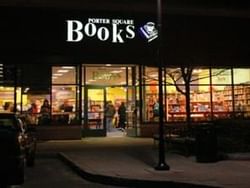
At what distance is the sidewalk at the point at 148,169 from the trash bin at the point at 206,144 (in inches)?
12.0

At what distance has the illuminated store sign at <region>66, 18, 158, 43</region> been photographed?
2966cm

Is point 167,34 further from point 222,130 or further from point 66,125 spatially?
point 222,130

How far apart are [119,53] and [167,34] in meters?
3.08

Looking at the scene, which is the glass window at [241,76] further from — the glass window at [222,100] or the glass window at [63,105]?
the glass window at [63,105]

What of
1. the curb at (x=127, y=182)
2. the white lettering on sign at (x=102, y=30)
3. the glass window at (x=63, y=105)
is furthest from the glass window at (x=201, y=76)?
the curb at (x=127, y=182)

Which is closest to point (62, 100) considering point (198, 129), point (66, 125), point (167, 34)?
point (66, 125)

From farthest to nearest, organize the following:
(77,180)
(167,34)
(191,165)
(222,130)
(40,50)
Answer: (167,34)
(40,50)
(222,130)
(191,165)
(77,180)

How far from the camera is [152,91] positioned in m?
31.0

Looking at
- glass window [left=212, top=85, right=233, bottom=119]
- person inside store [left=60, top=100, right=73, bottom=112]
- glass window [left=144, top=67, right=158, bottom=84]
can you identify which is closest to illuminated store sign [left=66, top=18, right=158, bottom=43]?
glass window [left=144, top=67, right=158, bottom=84]

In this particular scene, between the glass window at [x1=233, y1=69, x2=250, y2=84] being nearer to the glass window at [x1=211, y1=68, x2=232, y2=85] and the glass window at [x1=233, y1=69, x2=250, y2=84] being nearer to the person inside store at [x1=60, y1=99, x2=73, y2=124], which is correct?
the glass window at [x1=211, y1=68, x2=232, y2=85]

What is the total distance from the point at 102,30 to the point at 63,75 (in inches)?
125

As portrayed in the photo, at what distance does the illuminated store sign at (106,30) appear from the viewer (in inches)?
1168

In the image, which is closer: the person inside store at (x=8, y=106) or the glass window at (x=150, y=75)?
the person inside store at (x=8, y=106)

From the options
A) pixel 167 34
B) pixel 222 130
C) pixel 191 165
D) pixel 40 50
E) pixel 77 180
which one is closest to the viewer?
pixel 77 180
